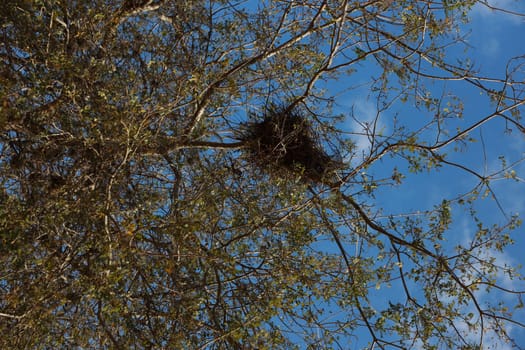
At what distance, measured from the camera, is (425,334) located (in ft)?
15.2

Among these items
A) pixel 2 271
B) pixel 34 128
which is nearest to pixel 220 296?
pixel 2 271

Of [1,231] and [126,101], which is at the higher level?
[126,101]

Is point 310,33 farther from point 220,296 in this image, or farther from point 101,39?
point 220,296

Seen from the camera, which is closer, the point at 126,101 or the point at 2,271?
the point at 2,271

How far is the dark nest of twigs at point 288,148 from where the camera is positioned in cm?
512

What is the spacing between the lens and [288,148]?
5105 millimetres

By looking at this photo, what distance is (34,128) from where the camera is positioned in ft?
14.4

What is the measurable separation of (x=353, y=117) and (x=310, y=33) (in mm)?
828

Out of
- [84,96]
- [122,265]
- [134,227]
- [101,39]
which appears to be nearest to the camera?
[134,227]

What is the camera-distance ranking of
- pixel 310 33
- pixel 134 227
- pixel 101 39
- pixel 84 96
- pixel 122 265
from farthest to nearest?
pixel 310 33 → pixel 101 39 → pixel 84 96 → pixel 122 265 → pixel 134 227

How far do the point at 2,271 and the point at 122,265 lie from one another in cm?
83

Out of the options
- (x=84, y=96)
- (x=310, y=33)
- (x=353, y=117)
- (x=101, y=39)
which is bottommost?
(x=84, y=96)

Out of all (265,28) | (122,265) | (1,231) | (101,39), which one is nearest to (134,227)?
(122,265)

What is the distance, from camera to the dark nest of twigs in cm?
512
